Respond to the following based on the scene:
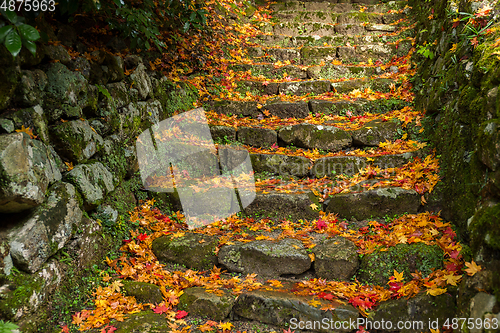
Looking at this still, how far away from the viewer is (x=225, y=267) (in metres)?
2.90

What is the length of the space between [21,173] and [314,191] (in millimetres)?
2637

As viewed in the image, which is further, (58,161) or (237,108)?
(237,108)

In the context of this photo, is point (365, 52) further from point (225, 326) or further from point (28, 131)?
point (28, 131)

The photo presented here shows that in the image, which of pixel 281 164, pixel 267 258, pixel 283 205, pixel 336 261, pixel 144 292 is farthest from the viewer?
pixel 281 164

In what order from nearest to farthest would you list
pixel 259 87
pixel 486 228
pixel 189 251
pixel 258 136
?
pixel 486 228 < pixel 189 251 < pixel 258 136 < pixel 259 87

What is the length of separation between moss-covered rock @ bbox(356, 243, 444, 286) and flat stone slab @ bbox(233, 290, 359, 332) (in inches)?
15.9

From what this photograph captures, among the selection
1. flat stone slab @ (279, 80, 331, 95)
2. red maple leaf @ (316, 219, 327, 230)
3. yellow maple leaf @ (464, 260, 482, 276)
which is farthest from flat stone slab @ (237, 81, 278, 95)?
yellow maple leaf @ (464, 260, 482, 276)

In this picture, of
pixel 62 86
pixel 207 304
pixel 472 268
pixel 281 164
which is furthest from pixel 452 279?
pixel 62 86

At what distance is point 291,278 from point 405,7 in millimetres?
6274

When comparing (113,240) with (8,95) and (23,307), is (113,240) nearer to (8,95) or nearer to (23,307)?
(23,307)

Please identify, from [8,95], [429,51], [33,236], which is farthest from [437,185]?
[8,95]

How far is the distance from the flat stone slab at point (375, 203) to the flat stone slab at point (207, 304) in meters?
1.47

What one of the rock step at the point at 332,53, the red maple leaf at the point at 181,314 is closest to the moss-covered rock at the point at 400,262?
the red maple leaf at the point at 181,314

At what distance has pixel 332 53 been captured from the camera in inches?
224
